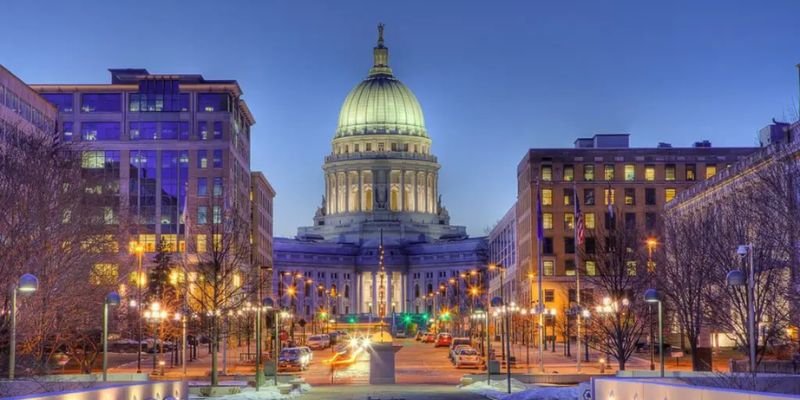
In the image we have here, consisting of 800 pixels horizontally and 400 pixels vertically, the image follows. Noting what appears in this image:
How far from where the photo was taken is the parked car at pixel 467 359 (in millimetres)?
89938

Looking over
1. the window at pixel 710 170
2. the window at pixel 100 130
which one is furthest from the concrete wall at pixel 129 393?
the window at pixel 710 170

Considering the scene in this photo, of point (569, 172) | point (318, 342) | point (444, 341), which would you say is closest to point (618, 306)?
point (318, 342)

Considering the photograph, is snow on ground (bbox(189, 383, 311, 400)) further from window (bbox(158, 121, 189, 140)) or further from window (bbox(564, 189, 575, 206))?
window (bbox(564, 189, 575, 206))

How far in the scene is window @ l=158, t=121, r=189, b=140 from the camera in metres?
158

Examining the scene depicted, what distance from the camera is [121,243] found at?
10681cm

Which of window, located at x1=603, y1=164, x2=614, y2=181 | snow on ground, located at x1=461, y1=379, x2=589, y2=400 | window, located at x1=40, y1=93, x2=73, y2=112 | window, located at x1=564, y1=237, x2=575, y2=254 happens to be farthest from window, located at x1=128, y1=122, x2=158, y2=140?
snow on ground, located at x1=461, y1=379, x2=589, y2=400

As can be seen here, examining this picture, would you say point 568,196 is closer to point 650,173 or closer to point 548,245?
point 548,245

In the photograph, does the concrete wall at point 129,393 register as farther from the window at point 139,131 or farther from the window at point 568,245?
the window at point 568,245

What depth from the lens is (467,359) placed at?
9019 centimetres

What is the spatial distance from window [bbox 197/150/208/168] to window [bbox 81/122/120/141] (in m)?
9.34

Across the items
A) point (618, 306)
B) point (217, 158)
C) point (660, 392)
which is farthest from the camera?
point (217, 158)

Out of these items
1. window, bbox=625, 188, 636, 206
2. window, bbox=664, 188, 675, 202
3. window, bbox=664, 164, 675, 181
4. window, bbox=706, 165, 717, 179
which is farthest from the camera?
window, bbox=625, 188, 636, 206

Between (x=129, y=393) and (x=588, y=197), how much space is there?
415 feet

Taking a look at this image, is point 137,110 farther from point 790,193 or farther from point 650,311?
point 790,193
